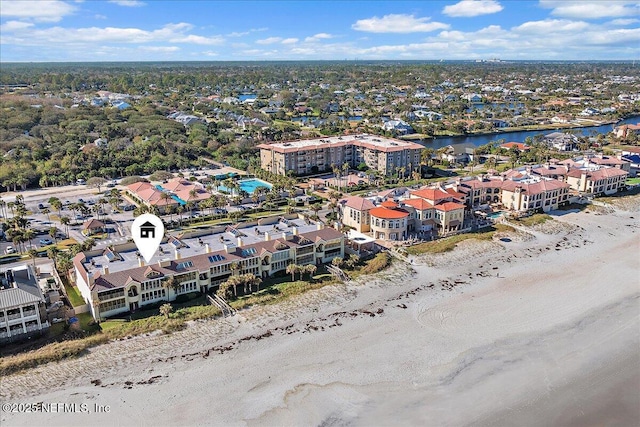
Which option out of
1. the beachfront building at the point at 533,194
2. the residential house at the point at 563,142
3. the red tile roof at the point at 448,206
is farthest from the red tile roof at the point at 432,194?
the residential house at the point at 563,142

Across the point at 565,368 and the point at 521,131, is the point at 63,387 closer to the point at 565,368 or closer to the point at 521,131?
the point at 565,368

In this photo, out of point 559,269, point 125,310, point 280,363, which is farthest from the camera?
point 559,269

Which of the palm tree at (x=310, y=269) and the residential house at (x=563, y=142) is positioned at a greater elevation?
the residential house at (x=563, y=142)

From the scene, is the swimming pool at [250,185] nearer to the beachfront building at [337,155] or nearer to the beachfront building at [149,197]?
the beachfront building at [337,155]

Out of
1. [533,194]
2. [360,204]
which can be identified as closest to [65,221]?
[360,204]

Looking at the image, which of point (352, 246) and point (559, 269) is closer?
point (559, 269)

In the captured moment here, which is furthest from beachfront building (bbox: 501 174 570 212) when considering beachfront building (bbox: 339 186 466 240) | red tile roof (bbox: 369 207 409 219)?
Answer: red tile roof (bbox: 369 207 409 219)

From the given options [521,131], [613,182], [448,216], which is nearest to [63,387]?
[448,216]
